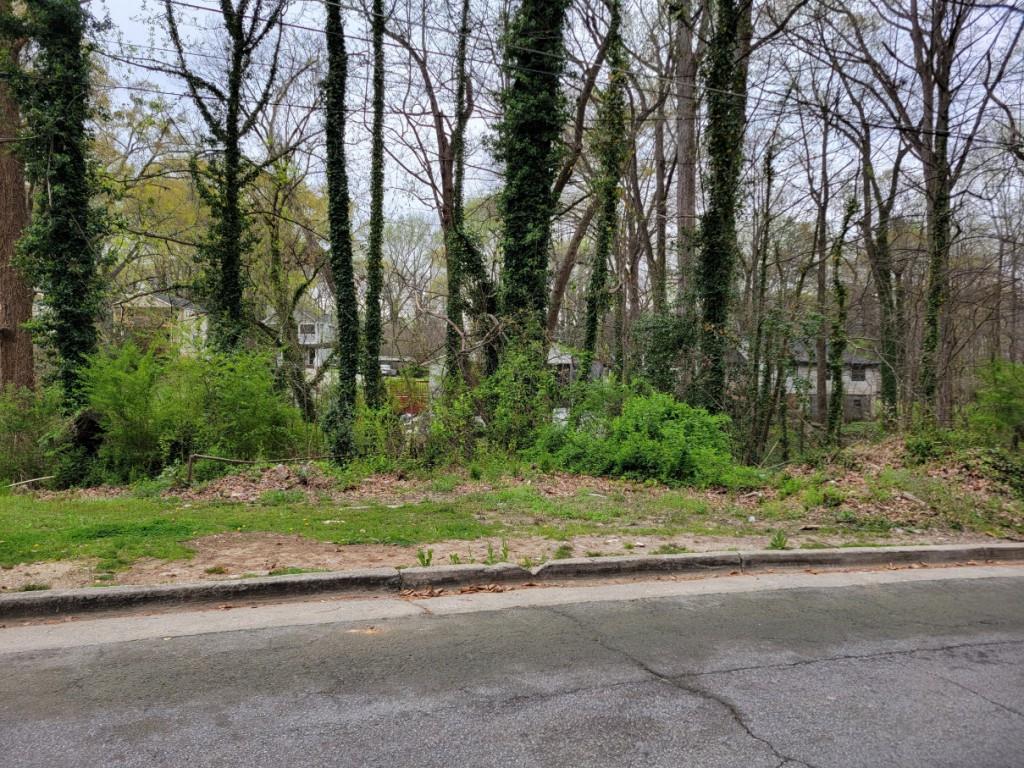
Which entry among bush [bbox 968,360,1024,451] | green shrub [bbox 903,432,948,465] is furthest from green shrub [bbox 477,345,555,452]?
bush [bbox 968,360,1024,451]

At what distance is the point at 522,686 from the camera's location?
369 cm

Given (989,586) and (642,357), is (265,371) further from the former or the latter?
(989,586)

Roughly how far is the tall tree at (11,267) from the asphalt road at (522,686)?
14.1m

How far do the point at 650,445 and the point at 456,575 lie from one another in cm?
681

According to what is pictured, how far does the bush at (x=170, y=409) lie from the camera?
11.6 meters

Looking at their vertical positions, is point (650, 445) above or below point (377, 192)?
below

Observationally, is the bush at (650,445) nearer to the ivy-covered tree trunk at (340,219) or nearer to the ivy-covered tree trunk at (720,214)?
the ivy-covered tree trunk at (720,214)

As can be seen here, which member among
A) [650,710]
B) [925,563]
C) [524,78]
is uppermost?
[524,78]

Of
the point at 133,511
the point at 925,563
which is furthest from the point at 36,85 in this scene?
the point at 925,563

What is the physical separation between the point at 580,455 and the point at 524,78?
9.53 metres

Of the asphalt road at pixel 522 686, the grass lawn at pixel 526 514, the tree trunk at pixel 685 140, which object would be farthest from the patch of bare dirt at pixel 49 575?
the tree trunk at pixel 685 140

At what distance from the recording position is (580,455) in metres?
12.5

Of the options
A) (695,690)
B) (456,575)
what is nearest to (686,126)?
(456,575)

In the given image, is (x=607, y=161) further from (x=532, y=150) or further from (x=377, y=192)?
(x=377, y=192)
